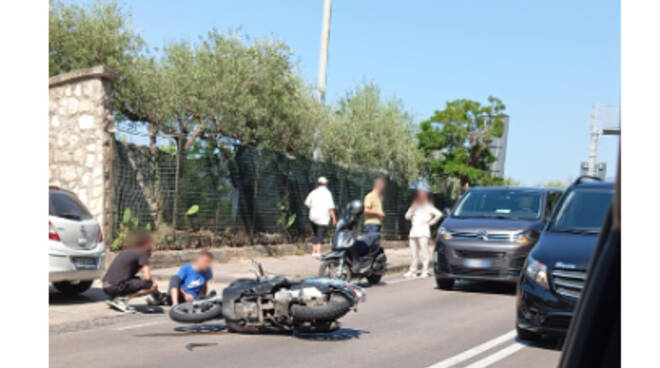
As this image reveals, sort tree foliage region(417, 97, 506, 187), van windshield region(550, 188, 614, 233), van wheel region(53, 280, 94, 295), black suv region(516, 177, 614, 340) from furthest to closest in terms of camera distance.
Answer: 1. tree foliage region(417, 97, 506, 187)
2. van wheel region(53, 280, 94, 295)
3. van windshield region(550, 188, 614, 233)
4. black suv region(516, 177, 614, 340)

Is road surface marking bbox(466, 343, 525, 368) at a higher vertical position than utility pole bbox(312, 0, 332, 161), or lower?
lower

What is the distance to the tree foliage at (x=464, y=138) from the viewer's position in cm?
3256

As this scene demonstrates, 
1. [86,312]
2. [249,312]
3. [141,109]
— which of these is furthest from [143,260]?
[141,109]

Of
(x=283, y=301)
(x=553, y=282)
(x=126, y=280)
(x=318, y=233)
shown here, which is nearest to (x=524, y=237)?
(x=553, y=282)

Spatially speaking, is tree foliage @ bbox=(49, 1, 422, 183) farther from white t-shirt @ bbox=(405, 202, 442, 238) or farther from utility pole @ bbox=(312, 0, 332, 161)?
white t-shirt @ bbox=(405, 202, 442, 238)

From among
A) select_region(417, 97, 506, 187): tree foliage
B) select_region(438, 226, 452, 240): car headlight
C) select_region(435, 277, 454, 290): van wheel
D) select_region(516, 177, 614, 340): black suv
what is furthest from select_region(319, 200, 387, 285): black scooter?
select_region(417, 97, 506, 187): tree foliage

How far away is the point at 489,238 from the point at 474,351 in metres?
5.37

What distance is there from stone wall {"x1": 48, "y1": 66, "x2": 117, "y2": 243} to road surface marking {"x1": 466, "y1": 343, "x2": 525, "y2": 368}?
846 centimetres

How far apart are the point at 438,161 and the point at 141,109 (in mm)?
14237

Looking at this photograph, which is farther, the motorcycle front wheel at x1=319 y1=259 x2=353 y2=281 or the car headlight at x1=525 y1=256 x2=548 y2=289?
the motorcycle front wheel at x1=319 y1=259 x2=353 y2=281

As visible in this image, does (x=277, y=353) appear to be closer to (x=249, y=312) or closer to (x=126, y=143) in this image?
(x=249, y=312)

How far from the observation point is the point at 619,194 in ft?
3.38

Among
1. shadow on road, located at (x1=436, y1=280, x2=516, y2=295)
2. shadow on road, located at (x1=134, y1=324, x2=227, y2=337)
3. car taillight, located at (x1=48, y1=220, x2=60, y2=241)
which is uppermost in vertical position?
car taillight, located at (x1=48, y1=220, x2=60, y2=241)

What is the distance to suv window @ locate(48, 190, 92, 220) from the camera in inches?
432
